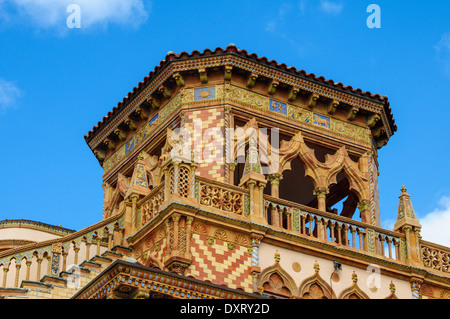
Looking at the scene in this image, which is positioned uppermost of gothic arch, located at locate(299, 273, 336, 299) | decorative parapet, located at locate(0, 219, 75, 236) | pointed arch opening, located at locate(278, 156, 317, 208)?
pointed arch opening, located at locate(278, 156, 317, 208)

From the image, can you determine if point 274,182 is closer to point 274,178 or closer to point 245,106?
point 274,178

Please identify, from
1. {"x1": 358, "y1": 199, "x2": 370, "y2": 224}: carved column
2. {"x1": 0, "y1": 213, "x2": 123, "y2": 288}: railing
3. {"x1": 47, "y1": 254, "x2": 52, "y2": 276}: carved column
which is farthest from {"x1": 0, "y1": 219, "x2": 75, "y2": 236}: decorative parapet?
{"x1": 358, "y1": 199, "x2": 370, "y2": 224}: carved column

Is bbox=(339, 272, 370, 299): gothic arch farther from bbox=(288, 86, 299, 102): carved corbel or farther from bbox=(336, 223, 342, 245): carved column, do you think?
bbox=(288, 86, 299, 102): carved corbel

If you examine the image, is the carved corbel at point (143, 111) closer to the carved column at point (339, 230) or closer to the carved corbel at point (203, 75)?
the carved corbel at point (203, 75)

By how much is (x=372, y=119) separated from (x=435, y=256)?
4.44 metres

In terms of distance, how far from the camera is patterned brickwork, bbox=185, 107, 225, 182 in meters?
26.3

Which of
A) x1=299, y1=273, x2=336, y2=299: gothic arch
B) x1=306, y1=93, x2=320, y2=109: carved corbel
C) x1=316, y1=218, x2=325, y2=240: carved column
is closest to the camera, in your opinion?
x1=299, y1=273, x2=336, y2=299: gothic arch

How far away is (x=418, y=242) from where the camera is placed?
87.9 feet

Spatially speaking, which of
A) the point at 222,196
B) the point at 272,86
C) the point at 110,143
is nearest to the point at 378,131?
the point at 272,86

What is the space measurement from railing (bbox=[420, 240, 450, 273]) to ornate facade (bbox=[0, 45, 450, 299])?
37 millimetres

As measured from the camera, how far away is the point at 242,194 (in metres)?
25.0

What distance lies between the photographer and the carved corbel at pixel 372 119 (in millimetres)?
29484

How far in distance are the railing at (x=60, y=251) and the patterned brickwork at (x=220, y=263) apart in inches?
103
